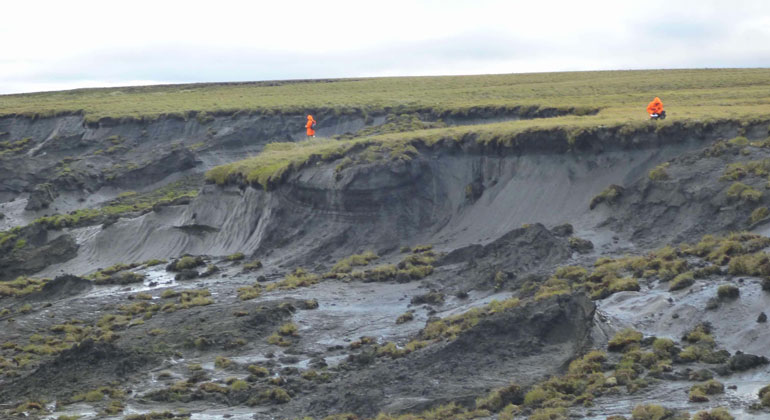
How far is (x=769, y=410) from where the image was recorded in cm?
1906

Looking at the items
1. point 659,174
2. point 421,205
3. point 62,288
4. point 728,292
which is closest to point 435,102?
point 421,205

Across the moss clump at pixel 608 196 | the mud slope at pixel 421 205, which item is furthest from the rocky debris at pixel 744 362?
the moss clump at pixel 608 196

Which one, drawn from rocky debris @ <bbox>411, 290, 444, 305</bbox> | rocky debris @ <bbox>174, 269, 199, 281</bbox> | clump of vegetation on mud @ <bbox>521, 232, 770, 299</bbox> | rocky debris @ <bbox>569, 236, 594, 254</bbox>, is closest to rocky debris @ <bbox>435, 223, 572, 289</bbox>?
rocky debris @ <bbox>569, 236, 594, 254</bbox>

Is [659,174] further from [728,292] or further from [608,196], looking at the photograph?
[728,292]

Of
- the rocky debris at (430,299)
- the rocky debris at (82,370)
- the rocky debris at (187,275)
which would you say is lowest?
the rocky debris at (187,275)

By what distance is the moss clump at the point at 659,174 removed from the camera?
37.6 metres

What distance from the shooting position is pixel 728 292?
25719 millimetres

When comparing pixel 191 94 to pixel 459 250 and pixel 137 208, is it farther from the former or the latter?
pixel 459 250

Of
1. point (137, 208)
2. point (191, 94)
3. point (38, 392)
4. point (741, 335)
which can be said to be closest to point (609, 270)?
point (741, 335)

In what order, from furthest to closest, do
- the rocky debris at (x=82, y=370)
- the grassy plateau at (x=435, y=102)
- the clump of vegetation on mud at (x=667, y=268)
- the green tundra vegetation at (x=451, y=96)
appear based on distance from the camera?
the green tundra vegetation at (x=451, y=96)
the grassy plateau at (x=435, y=102)
the clump of vegetation on mud at (x=667, y=268)
the rocky debris at (x=82, y=370)

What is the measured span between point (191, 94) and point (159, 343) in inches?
2977

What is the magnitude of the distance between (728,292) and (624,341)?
3.20 m

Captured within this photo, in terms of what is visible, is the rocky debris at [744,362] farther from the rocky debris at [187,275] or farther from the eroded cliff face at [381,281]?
the rocky debris at [187,275]

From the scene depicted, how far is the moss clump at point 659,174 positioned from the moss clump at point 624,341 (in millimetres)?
13845
